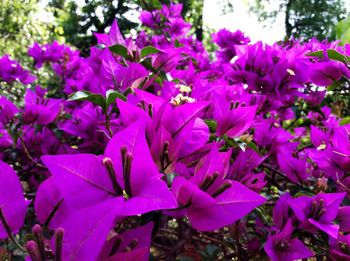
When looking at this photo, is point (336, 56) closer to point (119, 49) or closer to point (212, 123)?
point (212, 123)

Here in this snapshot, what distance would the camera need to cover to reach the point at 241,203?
0.40 meters

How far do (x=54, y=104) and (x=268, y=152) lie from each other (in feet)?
1.83

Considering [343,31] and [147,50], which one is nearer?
[147,50]

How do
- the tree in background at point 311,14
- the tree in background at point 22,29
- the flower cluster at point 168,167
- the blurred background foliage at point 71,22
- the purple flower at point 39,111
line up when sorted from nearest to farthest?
the flower cluster at point 168,167 → the purple flower at point 39,111 → the blurred background foliage at point 71,22 → the tree in background at point 22,29 → the tree in background at point 311,14

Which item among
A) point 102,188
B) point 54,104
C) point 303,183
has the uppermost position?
point 102,188

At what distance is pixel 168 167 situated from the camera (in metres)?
0.46

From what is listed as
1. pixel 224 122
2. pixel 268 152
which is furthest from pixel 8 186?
pixel 268 152

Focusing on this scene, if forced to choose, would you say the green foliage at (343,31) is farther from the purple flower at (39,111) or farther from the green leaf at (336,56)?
the purple flower at (39,111)

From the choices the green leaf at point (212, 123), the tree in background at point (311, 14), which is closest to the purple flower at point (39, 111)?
the green leaf at point (212, 123)

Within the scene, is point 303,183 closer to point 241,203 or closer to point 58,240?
point 241,203

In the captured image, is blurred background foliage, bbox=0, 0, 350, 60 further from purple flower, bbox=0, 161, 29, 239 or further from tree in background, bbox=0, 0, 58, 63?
purple flower, bbox=0, 161, 29, 239

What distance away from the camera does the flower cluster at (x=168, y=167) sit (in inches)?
14.0

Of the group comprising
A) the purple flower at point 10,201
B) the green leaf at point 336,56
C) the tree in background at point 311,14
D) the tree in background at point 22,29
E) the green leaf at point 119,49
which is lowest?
the tree in background at point 311,14

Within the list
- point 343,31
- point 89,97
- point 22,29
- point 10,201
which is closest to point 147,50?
point 89,97
